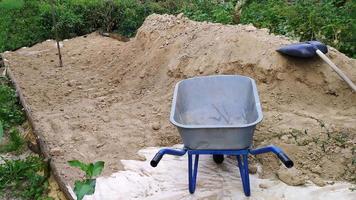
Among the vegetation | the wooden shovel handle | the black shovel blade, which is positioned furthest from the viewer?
the vegetation

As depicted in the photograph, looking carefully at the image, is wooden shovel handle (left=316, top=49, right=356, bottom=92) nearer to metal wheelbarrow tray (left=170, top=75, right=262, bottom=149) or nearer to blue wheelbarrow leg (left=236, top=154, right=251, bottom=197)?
metal wheelbarrow tray (left=170, top=75, right=262, bottom=149)

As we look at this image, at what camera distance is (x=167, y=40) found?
6.65m

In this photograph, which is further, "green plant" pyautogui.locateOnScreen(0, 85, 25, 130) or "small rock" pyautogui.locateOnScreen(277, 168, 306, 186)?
"green plant" pyautogui.locateOnScreen(0, 85, 25, 130)

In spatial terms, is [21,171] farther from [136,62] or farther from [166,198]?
[136,62]

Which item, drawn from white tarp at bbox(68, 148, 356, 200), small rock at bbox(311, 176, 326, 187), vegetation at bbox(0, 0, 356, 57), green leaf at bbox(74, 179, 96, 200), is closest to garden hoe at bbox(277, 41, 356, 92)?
small rock at bbox(311, 176, 326, 187)

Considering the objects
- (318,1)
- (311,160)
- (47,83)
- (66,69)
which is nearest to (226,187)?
(311,160)

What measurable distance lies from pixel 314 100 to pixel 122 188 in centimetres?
233

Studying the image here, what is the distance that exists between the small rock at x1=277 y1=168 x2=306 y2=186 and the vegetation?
309cm

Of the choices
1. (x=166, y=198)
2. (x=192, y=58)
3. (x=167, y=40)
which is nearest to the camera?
(x=166, y=198)

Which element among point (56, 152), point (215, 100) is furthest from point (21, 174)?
point (215, 100)

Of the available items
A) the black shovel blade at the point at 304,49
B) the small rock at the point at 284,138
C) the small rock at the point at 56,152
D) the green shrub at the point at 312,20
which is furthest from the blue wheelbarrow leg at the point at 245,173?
the green shrub at the point at 312,20

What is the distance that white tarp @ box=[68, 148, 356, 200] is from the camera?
382cm

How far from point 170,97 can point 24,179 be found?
1.92 meters

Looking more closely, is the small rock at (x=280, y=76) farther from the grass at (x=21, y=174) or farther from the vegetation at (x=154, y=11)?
the grass at (x=21, y=174)
